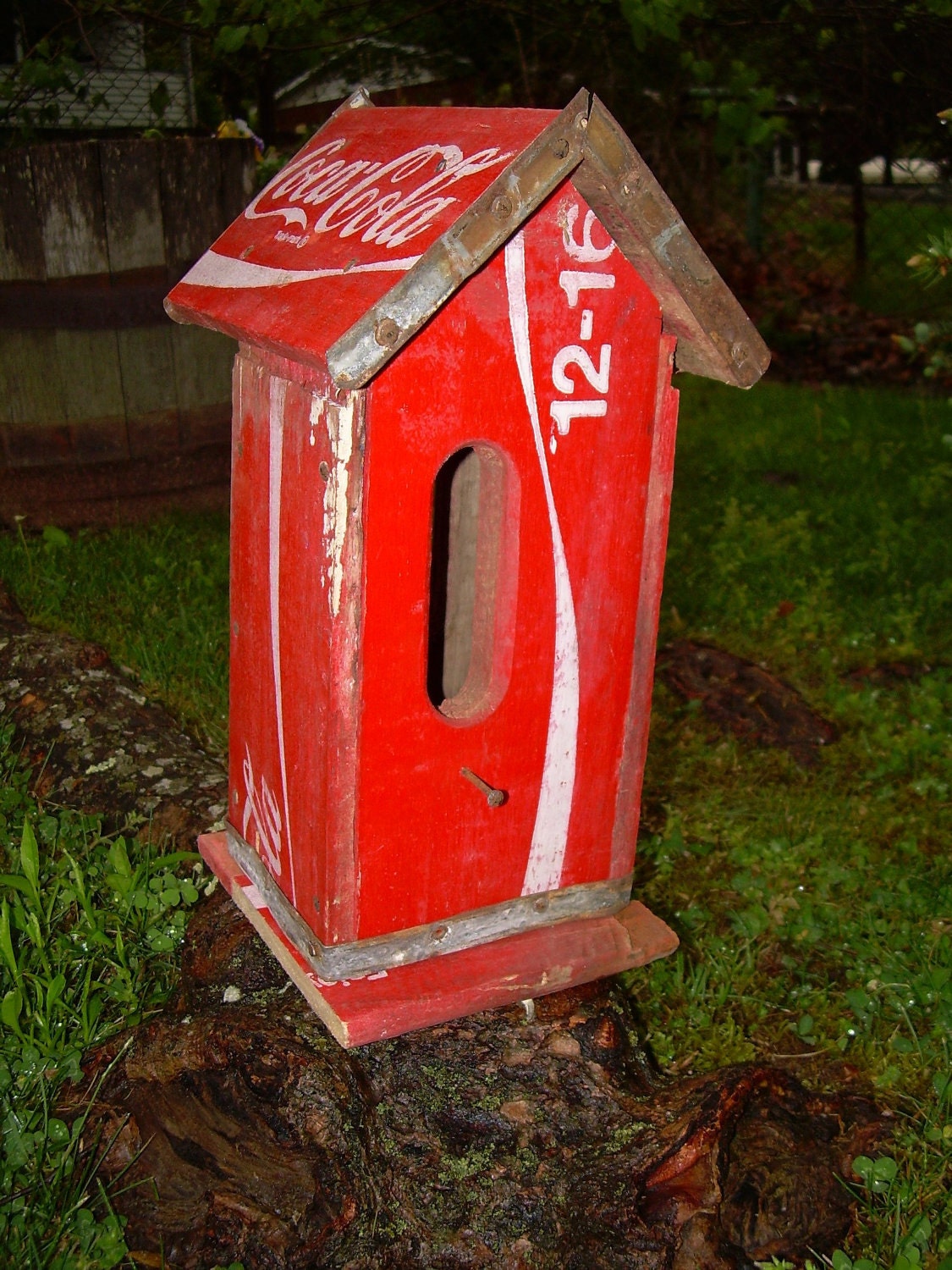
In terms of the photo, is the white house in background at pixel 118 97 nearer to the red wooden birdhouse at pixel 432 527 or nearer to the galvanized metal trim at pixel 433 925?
the red wooden birdhouse at pixel 432 527

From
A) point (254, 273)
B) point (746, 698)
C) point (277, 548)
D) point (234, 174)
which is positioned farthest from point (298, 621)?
point (234, 174)

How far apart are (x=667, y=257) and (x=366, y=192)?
20.6 inches

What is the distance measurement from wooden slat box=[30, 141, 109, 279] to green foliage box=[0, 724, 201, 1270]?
214cm

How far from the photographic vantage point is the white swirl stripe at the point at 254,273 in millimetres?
1832

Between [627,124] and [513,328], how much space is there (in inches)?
207

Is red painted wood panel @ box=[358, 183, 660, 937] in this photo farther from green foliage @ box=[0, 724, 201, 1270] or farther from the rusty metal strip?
green foliage @ box=[0, 724, 201, 1270]

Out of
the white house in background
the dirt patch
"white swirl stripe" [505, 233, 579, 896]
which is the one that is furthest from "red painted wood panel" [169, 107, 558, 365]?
the white house in background

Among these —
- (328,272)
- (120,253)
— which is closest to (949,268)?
(328,272)

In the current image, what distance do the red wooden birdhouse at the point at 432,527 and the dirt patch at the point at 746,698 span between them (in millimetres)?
1570

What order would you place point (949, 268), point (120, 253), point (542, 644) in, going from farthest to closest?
1. point (120, 253)
2. point (949, 268)
3. point (542, 644)

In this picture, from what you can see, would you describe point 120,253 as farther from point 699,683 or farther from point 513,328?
point 513,328

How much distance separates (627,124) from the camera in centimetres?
670

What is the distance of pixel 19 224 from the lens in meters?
4.45

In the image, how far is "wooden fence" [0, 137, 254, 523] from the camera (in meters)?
4.50
